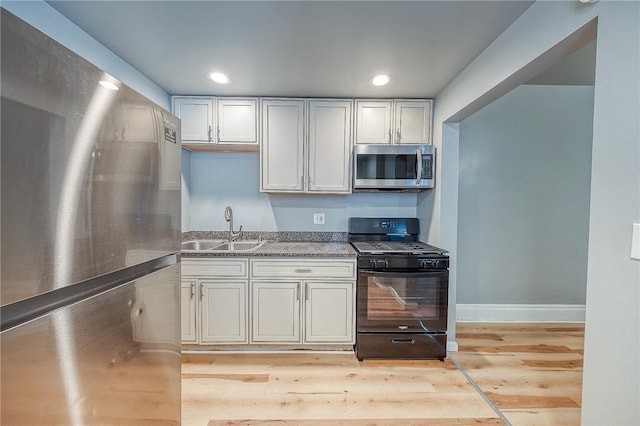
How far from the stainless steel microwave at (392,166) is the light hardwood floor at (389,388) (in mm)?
1541

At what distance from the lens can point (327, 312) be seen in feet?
7.68

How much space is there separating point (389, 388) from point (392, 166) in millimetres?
1804

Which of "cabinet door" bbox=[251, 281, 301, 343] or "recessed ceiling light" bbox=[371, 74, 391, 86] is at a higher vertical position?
"recessed ceiling light" bbox=[371, 74, 391, 86]

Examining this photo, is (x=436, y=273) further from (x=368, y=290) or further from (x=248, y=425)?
(x=248, y=425)

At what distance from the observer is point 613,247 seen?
1006mm

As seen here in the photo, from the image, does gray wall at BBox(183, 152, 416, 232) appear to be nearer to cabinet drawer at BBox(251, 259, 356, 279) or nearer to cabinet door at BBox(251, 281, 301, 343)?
cabinet drawer at BBox(251, 259, 356, 279)

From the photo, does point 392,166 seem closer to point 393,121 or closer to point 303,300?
point 393,121

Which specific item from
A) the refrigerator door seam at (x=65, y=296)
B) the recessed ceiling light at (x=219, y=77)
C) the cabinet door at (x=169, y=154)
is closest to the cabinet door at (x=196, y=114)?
the recessed ceiling light at (x=219, y=77)

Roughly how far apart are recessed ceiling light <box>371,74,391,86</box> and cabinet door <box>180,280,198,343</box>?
88.6 inches

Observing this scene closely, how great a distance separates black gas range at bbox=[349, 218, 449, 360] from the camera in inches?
89.2

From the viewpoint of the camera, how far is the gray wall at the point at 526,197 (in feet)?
9.38

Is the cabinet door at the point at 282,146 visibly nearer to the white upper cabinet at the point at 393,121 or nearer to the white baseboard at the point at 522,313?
the white upper cabinet at the point at 393,121

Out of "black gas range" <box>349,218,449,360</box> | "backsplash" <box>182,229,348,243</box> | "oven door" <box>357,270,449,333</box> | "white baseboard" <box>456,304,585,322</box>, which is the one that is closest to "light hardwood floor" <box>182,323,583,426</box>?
"black gas range" <box>349,218,449,360</box>

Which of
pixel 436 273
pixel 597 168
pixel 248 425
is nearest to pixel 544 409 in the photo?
pixel 436 273
